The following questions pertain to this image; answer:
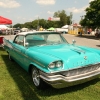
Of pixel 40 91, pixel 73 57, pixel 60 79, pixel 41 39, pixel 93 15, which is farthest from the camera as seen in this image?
pixel 93 15

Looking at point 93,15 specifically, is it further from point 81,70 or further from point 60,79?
point 60,79

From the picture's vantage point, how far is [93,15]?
1152 inches

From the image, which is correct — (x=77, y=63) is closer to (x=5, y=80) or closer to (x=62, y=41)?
(x=62, y=41)

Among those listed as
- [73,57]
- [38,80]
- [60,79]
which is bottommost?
[38,80]

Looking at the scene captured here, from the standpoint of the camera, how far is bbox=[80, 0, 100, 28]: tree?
2813 cm

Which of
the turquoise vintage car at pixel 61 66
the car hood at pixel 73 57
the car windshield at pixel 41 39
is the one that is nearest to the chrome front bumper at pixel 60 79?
the turquoise vintage car at pixel 61 66

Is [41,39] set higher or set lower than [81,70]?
higher

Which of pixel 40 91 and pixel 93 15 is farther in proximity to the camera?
pixel 93 15

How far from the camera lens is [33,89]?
14.3 feet

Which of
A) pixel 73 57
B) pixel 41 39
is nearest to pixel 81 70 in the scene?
pixel 73 57

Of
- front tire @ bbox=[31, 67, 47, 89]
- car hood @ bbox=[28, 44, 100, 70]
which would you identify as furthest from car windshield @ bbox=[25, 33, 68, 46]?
front tire @ bbox=[31, 67, 47, 89]

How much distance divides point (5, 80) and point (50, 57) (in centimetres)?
201

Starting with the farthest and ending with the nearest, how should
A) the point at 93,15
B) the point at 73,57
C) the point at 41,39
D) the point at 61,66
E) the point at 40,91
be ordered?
the point at 93,15 < the point at 41,39 < the point at 40,91 < the point at 73,57 < the point at 61,66

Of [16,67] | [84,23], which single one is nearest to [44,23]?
[84,23]
